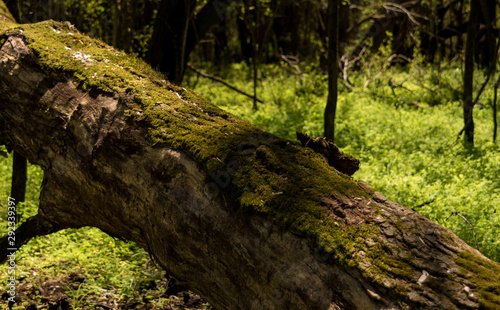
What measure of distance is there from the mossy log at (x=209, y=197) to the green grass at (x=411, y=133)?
3.13m

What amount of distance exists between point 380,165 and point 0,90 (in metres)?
5.59

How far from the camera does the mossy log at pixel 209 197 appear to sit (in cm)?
177

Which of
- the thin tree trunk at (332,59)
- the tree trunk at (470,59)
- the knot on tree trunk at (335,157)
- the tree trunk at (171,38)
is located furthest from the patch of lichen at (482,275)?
the tree trunk at (470,59)

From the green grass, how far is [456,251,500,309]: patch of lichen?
2968 mm

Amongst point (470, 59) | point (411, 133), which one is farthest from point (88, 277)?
point (470, 59)

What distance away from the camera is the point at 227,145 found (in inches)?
91.1

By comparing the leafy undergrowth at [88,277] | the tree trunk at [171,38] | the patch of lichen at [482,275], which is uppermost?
the tree trunk at [171,38]

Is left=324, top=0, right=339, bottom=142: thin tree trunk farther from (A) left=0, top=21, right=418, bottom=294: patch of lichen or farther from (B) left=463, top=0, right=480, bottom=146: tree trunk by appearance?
→ (A) left=0, top=21, right=418, bottom=294: patch of lichen

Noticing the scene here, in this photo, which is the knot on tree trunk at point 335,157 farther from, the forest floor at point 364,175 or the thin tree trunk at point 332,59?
the thin tree trunk at point 332,59

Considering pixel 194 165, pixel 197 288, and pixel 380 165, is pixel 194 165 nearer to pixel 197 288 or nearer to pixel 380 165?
pixel 197 288

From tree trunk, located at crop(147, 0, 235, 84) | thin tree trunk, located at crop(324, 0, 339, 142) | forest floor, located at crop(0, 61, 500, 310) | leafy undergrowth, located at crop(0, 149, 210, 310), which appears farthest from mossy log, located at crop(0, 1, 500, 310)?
thin tree trunk, located at crop(324, 0, 339, 142)

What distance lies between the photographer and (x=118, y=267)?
4.78 meters

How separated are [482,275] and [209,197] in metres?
1.22

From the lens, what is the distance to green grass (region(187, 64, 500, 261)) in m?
5.32
